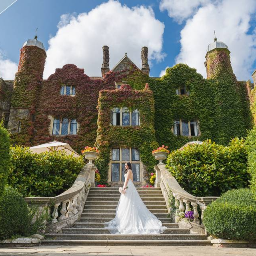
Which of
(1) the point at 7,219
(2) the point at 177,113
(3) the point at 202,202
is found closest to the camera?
(1) the point at 7,219

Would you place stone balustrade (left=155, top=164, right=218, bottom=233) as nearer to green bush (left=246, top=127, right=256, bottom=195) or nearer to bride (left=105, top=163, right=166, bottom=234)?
bride (left=105, top=163, right=166, bottom=234)

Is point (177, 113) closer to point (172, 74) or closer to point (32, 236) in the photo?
point (172, 74)

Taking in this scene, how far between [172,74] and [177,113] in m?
3.72

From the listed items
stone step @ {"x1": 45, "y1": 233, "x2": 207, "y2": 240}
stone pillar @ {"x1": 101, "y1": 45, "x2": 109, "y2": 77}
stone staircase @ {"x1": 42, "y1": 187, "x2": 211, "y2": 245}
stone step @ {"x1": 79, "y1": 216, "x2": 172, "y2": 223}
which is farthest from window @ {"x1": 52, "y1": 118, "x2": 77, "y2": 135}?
stone step @ {"x1": 45, "y1": 233, "x2": 207, "y2": 240}

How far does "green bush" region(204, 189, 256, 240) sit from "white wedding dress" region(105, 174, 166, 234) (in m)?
1.54

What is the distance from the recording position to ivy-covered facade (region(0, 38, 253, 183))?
Result: 17766 mm

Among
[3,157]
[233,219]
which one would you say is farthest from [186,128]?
[3,157]

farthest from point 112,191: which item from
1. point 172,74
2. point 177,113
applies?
point 172,74

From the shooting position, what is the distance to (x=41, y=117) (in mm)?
19969

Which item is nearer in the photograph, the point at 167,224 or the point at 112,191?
the point at 167,224

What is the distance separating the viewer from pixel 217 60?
22.0 m

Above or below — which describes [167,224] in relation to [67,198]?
below

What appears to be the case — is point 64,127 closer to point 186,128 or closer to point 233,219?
point 186,128

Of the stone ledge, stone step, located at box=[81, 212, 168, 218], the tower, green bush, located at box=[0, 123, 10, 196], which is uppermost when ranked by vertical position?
the tower
